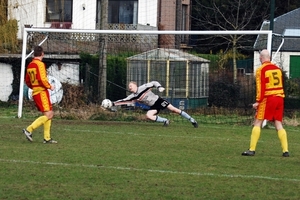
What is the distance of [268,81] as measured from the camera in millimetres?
13180

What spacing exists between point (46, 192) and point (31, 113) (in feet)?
44.5

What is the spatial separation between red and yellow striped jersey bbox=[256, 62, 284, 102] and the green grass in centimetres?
111

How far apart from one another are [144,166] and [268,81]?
9.21 ft

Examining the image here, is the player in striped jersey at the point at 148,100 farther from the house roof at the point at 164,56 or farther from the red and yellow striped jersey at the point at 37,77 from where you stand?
the house roof at the point at 164,56

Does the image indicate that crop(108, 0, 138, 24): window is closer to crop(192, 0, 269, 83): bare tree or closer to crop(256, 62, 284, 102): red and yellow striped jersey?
crop(192, 0, 269, 83): bare tree

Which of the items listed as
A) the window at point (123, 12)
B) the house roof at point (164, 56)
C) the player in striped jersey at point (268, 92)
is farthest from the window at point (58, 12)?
the player in striped jersey at point (268, 92)

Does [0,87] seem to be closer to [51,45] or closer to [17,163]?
[51,45]

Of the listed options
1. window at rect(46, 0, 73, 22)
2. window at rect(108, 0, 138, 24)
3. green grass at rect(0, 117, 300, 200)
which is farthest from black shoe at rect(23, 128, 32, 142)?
window at rect(108, 0, 138, 24)

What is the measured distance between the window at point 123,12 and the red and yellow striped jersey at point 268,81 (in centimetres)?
3176

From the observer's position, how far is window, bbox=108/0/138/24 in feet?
147

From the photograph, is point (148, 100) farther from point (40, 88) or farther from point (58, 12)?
point (58, 12)

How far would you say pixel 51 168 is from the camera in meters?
11.5

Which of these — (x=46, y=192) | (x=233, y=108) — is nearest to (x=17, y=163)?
(x=46, y=192)

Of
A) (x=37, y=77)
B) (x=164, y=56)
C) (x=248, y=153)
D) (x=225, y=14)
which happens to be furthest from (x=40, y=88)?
(x=225, y=14)
